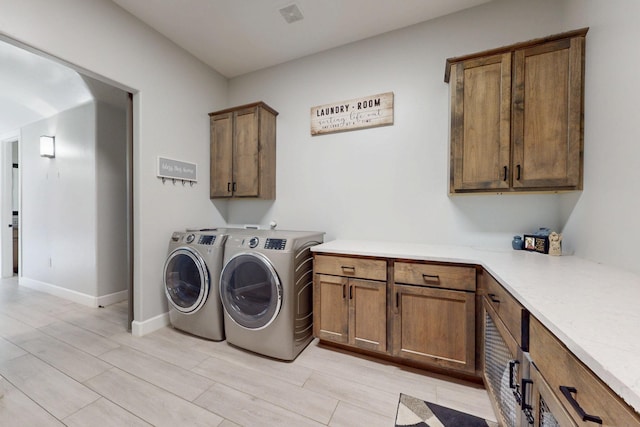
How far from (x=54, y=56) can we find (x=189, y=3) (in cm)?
105

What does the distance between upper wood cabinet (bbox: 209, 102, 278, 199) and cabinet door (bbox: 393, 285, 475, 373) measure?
1.80 meters

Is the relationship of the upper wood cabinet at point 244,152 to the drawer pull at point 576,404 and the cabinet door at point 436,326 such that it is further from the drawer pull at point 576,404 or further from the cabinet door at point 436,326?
the drawer pull at point 576,404

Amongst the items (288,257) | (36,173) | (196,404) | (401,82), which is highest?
(401,82)

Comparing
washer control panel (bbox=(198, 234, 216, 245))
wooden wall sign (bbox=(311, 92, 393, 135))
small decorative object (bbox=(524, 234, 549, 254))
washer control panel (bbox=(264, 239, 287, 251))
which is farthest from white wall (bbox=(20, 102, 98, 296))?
small decorative object (bbox=(524, 234, 549, 254))

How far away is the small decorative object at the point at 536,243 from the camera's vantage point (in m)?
1.70

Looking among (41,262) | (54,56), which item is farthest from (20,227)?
(54,56)

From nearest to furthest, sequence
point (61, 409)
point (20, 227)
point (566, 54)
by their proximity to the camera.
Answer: point (61, 409)
point (566, 54)
point (20, 227)

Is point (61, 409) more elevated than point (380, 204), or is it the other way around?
point (380, 204)

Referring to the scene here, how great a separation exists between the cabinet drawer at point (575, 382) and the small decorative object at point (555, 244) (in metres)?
1.14

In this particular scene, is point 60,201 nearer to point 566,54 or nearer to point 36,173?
point 36,173

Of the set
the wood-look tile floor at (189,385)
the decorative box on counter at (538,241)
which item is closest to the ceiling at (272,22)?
the decorative box on counter at (538,241)

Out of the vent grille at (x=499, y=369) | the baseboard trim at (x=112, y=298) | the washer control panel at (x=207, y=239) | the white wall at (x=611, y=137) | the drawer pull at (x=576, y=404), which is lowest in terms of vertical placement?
the baseboard trim at (x=112, y=298)

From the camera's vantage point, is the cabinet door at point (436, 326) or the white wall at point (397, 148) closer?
the cabinet door at point (436, 326)

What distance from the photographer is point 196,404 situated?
4.75 ft
